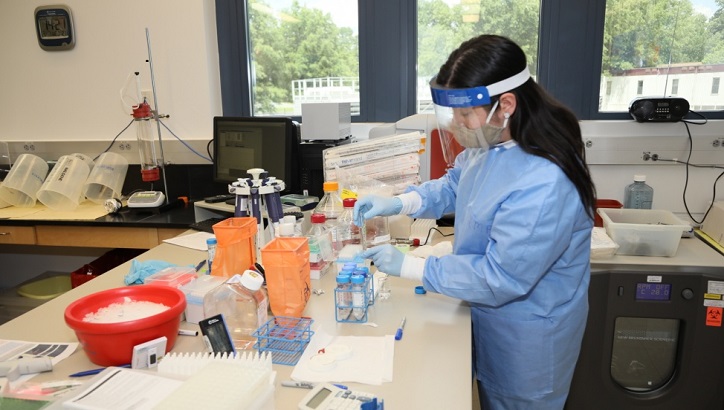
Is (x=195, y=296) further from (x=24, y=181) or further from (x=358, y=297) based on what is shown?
(x=24, y=181)

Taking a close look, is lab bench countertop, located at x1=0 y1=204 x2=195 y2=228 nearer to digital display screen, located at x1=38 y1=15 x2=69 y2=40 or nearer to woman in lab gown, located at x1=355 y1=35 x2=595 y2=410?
digital display screen, located at x1=38 y1=15 x2=69 y2=40

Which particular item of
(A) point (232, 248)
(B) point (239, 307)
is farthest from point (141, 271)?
(B) point (239, 307)

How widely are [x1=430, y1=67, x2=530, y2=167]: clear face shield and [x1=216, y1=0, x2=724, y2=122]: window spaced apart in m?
1.74

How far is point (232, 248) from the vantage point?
4.86 feet

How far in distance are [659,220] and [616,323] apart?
532 mm

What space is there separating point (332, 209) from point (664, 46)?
6.71 ft

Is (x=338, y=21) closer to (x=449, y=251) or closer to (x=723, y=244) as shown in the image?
(x=449, y=251)

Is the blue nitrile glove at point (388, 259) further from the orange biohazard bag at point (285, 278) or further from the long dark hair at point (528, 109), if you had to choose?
the long dark hair at point (528, 109)

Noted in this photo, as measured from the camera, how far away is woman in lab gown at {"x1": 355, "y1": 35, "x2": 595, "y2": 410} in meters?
1.21

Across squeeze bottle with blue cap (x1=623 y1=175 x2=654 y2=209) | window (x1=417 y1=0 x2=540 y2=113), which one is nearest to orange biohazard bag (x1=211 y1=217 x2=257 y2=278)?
window (x1=417 y1=0 x2=540 y2=113)

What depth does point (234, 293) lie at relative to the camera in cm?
129

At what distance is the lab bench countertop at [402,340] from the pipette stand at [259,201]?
25cm

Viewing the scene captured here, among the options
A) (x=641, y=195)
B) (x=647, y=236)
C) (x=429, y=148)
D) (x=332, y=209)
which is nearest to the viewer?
(x=332, y=209)

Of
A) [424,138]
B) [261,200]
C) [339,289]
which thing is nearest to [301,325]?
[339,289]
